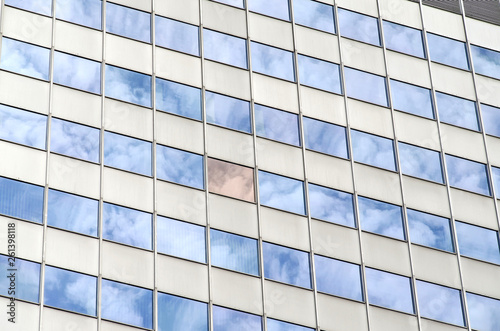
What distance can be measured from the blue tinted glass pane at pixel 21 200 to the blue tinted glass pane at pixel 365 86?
1427cm

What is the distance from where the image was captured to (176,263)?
136 feet

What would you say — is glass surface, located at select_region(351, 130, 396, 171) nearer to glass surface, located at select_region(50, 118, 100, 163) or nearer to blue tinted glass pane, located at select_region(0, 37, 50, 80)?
glass surface, located at select_region(50, 118, 100, 163)

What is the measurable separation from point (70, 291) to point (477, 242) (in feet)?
55.1

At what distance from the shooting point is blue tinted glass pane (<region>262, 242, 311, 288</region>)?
4278cm

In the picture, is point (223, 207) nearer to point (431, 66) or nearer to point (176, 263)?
point (176, 263)

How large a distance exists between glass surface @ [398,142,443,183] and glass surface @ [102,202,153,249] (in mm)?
11328

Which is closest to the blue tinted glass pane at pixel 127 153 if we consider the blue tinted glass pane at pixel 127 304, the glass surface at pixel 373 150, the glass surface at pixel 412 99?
the blue tinted glass pane at pixel 127 304

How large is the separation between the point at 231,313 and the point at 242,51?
37.8 feet

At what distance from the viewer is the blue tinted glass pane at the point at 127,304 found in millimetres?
39562

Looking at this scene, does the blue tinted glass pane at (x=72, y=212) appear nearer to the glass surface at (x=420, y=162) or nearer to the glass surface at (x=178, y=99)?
the glass surface at (x=178, y=99)

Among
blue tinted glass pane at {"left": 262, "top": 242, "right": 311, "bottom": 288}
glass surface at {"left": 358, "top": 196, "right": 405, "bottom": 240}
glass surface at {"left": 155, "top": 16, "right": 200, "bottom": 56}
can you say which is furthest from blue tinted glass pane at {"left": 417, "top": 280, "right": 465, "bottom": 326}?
glass surface at {"left": 155, "top": 16, "right": 200, "bottom": 56}

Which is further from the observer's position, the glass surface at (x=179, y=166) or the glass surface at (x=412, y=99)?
the glass surface at (x=412, y=99)

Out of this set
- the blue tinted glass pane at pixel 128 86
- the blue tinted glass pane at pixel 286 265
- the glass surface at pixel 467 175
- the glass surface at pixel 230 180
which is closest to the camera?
the blue tinted glass pane at pixel 286 265

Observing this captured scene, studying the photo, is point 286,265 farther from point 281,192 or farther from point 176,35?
point 176,35
